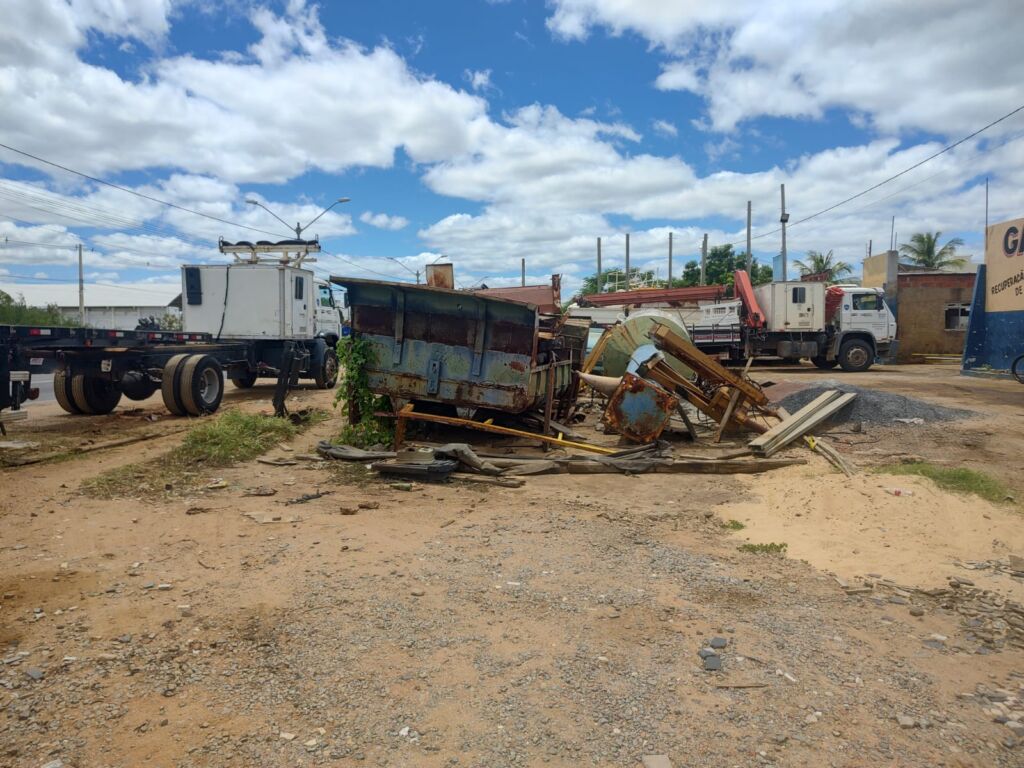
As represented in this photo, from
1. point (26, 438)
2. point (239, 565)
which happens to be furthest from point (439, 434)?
point (26, 438)

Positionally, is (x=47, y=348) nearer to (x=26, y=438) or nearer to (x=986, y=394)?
(x=26, y=438)

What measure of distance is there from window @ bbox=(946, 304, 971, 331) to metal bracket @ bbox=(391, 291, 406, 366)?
27242 millimetres

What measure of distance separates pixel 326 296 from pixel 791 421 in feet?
40.1

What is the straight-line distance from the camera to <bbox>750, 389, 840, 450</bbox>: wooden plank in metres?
8.66

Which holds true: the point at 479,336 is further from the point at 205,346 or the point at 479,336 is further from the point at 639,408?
the point at 205,346

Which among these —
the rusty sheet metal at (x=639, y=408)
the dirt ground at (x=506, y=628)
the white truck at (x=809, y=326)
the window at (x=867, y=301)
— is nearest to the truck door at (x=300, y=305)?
the dirt ground at (x=506, y=628)

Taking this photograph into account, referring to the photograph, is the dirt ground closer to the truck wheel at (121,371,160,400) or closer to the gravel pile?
the gravel pile

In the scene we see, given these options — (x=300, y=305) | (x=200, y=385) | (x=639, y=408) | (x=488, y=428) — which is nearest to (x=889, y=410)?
(x=639, y=408)

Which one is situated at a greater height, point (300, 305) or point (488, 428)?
point (300, 305)

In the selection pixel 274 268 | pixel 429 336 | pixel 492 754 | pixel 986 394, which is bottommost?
pixel 492 754

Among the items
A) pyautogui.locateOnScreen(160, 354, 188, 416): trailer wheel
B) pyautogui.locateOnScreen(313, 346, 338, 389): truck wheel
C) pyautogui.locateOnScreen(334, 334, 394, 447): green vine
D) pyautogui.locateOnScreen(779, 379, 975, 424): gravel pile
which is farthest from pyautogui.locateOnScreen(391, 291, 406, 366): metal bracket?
pyautogui.locateOnScreen(313, 346, 338, 389): truck wheel

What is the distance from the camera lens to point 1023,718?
116 inches

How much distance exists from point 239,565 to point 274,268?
455 inches

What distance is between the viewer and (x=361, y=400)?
29.6ft
